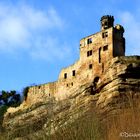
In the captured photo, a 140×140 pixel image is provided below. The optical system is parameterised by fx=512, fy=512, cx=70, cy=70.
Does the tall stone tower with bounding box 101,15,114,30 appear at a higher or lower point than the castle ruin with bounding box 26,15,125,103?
higher

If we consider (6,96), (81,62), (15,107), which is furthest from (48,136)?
(6,96)

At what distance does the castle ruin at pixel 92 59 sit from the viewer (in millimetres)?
55344

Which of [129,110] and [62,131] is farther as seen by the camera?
[62,131]

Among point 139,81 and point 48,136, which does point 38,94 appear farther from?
point 48,136

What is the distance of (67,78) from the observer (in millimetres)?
60000

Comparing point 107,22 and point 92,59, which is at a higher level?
point 107,22

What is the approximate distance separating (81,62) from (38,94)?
30.9 ft

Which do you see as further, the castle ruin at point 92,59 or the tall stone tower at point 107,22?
the tall stone tower at point 107,22

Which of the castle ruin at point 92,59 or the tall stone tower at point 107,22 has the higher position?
the tall stone tower at point 107,22

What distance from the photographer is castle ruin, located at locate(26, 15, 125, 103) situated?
55.3m

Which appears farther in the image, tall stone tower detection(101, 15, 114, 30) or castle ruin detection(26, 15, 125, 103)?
tall stone tower detection(101, 15, 114, 30)

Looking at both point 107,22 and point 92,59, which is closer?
point 92,59

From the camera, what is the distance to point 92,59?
186 ft

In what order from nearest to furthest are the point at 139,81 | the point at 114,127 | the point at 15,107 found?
the point at 114,127
the point at 139,81
the point at 15,107
